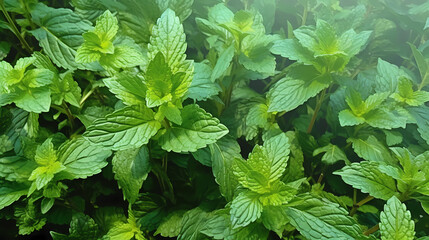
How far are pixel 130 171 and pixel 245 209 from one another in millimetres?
296

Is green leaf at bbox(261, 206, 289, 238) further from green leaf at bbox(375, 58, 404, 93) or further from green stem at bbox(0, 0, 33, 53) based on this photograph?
green stem at bbox(0, 0, 33, 53)

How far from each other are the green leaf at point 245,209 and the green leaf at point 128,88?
0.31 metres

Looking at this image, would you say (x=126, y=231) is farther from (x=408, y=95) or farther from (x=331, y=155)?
(x=408, y=95)

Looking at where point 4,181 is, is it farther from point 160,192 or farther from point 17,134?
point 160,192

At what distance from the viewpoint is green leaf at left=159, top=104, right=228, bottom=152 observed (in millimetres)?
759

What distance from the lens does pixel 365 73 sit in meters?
1.17

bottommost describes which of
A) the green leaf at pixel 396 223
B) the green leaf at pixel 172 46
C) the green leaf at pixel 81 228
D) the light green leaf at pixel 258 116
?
the green leaf at pixel 81 228

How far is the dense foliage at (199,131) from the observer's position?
784mm

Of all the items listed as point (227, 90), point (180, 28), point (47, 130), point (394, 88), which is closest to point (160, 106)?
point (180, 28)

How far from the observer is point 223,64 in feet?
2.92

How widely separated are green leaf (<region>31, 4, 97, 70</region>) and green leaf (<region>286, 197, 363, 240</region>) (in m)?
0.73

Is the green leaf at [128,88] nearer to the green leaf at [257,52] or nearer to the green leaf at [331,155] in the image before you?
the green leaf at [257,52]

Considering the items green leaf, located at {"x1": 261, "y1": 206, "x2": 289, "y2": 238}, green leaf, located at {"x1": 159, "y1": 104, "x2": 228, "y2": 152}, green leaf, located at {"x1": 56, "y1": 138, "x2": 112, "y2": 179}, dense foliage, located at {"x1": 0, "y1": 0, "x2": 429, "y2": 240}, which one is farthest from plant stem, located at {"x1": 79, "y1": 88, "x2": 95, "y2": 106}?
green leaf, located at {"x1": 261, "y1": 206, "x2": 289, "y2": 238}

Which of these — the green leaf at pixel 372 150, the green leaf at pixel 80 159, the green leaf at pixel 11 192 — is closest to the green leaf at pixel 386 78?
the green leaf at pixel 372 150
